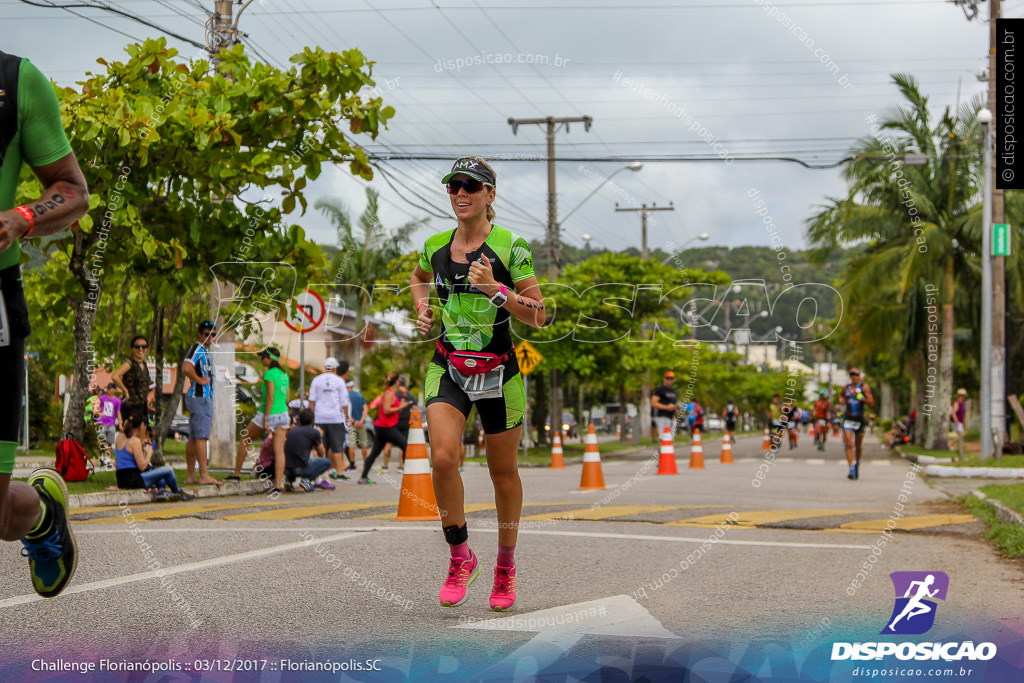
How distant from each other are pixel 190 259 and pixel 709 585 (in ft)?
30.7

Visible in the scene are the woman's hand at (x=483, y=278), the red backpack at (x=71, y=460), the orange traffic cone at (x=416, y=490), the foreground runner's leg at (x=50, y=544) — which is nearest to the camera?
the foreground runner's leg at (x=50, y=544)

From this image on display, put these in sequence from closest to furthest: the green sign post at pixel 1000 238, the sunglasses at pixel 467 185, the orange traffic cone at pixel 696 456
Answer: the sunglasses at pixel 467 185
the orange traffic cone at pixel 696 456
the green sign post at pixel 1000 238

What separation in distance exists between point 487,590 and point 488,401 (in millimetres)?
1556

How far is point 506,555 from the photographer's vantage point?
5344 mm

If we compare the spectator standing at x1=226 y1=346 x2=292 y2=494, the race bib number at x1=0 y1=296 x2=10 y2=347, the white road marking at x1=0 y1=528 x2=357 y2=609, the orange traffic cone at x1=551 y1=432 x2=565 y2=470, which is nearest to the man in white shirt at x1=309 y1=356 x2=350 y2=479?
the spectator standing at x1=226 y1=346 x2=292 y2=494

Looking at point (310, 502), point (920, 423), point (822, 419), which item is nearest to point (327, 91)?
point (310, 502)

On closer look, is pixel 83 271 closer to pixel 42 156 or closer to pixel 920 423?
pixel 42 156

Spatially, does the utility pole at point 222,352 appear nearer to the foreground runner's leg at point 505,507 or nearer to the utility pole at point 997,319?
the foreground runner's leg at point 505,507

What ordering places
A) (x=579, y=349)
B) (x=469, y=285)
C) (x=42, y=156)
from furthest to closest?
1. (x=579, y=349)
2. (x=469, y=285)
3. (x=42, y=156)

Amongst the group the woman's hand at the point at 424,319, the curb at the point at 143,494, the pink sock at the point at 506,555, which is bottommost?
the curb at the point at 143,494

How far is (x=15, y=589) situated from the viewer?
19.2 ft

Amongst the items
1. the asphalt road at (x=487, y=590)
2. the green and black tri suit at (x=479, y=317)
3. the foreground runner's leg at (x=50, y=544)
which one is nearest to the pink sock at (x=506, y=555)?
the asphalt road at (x=487, y=590)

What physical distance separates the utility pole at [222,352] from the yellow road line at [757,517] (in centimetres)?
828

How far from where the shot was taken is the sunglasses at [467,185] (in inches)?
196
